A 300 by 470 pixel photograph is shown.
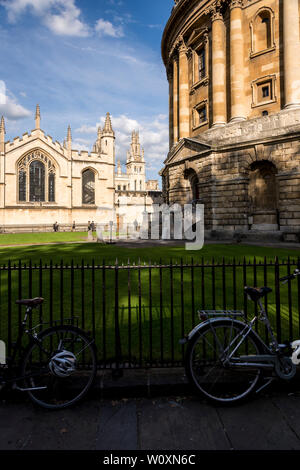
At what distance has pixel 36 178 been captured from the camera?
44.4 meters

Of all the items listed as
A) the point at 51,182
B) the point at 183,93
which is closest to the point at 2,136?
the point at 51,182

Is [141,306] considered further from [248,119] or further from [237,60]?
[237,60]

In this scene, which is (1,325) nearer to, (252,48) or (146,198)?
(252,48)

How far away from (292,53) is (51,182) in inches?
1473

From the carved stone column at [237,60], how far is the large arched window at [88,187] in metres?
31.8

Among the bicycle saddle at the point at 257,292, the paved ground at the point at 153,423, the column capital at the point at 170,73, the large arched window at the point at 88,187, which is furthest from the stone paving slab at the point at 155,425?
the large arched window at the point at 88,187

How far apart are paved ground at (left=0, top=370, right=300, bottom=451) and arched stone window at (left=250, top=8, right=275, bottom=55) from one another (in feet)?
79.1

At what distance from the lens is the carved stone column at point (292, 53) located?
18.3 metres

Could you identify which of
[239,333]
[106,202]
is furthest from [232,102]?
[106,202]

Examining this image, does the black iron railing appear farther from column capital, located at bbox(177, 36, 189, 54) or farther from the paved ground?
column capital, located at bbox(177, 36, 189, 54)

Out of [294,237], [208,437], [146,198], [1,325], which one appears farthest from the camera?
[146,198]

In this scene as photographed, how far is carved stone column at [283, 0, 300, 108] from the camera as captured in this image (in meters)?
18.3

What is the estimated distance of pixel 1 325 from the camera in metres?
4.58

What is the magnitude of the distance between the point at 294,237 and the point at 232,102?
11.3 meters
